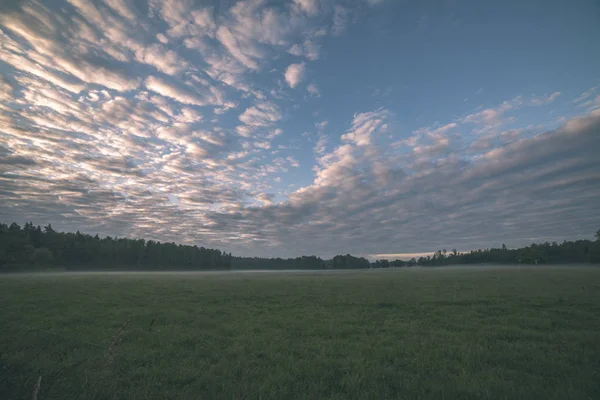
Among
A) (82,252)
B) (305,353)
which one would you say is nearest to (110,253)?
(82,252)

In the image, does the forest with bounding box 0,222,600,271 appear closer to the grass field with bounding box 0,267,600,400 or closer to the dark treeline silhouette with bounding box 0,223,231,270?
the dark treeline silhouette with bounding box 0,223,231,270

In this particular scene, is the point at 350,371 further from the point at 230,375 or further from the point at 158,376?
the point at 158,376

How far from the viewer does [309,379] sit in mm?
7910

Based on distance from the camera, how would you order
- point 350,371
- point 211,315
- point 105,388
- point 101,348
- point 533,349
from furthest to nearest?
point 211,315, point 101,348, point 533,349, point 350,371, point 105,388

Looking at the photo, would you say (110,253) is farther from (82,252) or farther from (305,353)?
(305,353)

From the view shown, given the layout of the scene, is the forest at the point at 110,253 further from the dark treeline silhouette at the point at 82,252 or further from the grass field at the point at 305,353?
the grass field at the point at 305,353

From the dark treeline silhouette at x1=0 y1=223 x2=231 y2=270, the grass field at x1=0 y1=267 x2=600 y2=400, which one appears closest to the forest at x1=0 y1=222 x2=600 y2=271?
the dark treeline silhouette at x1=0 y1=223 x2=231 y2=270

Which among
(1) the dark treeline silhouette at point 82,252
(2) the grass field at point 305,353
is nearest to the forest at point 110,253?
(1) the dark treeline silhouette at point 82,252

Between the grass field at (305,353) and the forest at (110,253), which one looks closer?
the grass field at (305,353)

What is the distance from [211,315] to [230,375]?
10.4m

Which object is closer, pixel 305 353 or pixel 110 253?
pixel 305 353

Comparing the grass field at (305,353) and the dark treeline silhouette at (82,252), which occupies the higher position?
the dark treeline silhouette at (82,252)

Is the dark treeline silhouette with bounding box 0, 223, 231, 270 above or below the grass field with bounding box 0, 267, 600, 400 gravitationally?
above

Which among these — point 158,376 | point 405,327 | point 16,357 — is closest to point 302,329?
point 405,327
